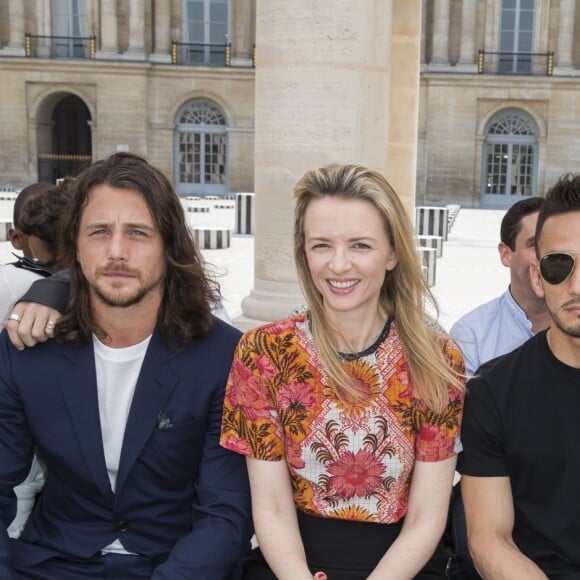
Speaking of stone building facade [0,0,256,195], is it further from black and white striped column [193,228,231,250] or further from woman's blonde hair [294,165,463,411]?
woman's blonde hair [294,165,463,411]

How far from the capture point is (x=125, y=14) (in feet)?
113

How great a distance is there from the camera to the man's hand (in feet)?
9.05

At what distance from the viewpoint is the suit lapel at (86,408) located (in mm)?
2703

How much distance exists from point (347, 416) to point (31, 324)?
3.47 feet

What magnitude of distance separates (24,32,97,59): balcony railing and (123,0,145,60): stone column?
164 centimetres

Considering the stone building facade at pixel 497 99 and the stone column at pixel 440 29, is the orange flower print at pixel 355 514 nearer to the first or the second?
the stone building facade at pixel 497 99

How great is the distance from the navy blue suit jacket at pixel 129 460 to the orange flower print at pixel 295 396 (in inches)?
9.3

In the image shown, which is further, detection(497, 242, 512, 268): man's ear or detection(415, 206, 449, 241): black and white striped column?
detection(415, 206, 449, 241): black and white striped column

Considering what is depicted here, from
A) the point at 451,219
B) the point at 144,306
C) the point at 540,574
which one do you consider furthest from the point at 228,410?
the point at 451,219

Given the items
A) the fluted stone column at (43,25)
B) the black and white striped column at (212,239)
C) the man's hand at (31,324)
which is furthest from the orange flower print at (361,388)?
the fluted stone column at (43,25)

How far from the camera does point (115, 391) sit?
2820mm

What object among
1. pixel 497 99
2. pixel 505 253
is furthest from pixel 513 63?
pixel 505 253

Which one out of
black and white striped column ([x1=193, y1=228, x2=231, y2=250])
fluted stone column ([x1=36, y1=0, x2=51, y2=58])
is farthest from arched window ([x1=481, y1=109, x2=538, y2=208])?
black and white striped column ([x1=193, y1=228, x2=231, y2=250])

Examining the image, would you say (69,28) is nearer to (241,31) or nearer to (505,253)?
(241,31)
